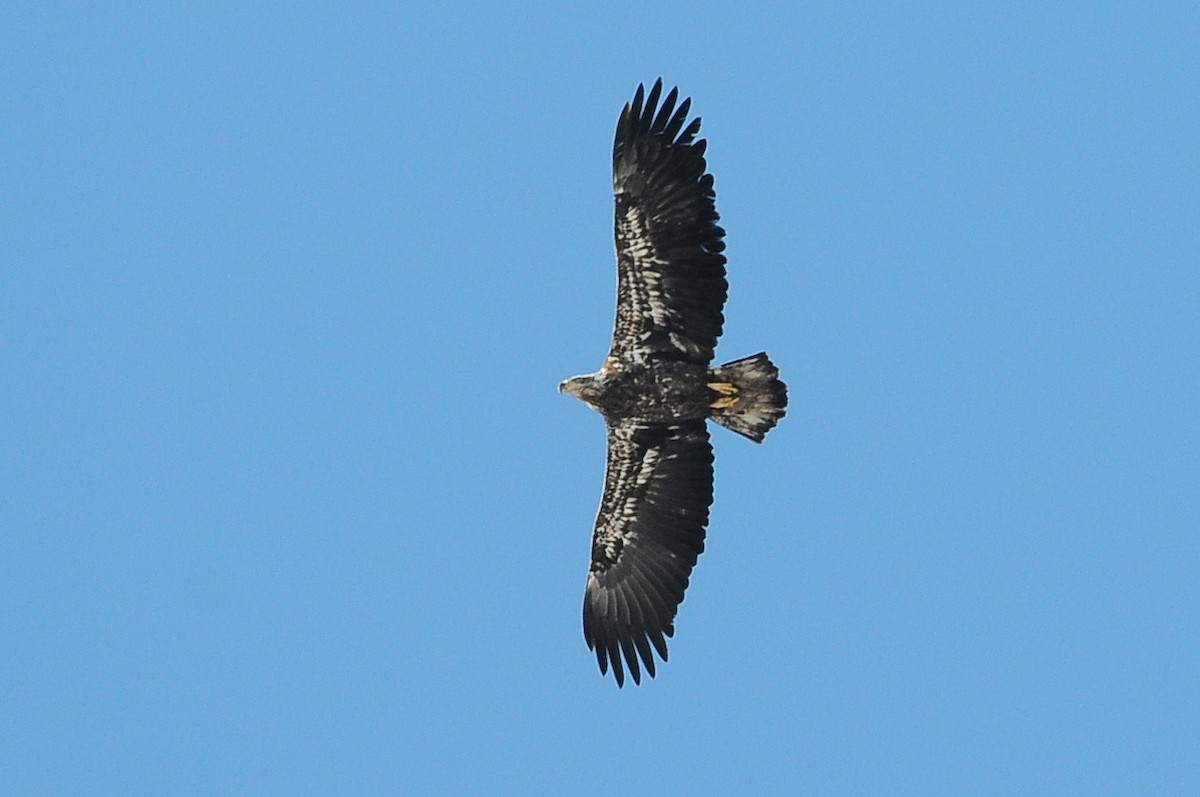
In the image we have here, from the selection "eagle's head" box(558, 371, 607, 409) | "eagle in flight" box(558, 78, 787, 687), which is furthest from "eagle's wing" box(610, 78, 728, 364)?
"eagle's head" box(558, 371, 607, 409)

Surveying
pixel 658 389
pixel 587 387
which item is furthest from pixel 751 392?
pixel 587 387

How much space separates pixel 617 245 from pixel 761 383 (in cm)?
193

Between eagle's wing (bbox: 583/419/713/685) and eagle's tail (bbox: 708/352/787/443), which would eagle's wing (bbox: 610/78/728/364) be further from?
eagle's wing (bbox: 583/419/713/685)

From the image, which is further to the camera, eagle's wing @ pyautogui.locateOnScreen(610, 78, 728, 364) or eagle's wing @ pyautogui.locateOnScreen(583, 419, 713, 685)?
eagle's wing @ pyautogui.locateOnScreen(583, 419, 713, 685)

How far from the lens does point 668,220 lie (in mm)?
17703

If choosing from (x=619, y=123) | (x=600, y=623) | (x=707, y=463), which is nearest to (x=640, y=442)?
(x=707, y=463)

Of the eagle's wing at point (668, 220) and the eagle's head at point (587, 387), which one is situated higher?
the eagle's wing at point (668, 220)

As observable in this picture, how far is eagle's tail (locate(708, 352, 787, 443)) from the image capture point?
18281mm

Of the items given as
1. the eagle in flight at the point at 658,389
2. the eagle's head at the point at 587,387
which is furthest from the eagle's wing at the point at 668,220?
the eagle's head at the point at 587,387

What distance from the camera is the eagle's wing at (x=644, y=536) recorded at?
18969 millimetres

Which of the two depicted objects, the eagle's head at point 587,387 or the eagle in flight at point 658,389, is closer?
the eagle in flight at point 658,389

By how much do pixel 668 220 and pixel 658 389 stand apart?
1.69m

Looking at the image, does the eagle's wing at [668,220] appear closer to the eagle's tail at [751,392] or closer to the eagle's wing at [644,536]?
the eagle's tail at [751,392]

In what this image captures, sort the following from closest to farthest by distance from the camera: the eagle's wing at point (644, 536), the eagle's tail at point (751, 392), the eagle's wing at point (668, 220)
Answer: the eagle's wing at point (668, 220) → the eagle's tail at point (751, 392) → the eagle's wing at point (644, 536)
